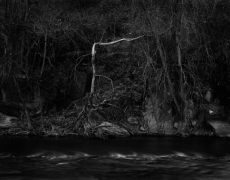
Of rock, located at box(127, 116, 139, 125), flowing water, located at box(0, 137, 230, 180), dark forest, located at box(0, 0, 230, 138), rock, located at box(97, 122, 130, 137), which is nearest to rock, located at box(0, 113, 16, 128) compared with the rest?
dark forest, located at box(0, 0, 230, 138)

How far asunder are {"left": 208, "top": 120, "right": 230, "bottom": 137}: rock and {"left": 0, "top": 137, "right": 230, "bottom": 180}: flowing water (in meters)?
0.53

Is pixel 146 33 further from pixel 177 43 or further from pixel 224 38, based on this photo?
pixel 224 38

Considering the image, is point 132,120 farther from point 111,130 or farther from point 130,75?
point 130,75

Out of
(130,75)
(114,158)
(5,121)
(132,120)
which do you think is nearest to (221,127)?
(132,120)

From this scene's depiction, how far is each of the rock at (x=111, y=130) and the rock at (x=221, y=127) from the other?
3.45m

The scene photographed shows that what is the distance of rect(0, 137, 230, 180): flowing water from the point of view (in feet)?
31.4

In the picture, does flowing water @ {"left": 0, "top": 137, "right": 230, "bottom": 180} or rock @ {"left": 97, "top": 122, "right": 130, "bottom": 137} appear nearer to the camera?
flowing water @ {"left": 0, "top": 137, "right": 230, "bottom": 180}

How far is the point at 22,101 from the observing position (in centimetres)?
1532

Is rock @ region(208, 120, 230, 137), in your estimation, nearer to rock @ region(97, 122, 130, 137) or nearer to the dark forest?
the dark forest

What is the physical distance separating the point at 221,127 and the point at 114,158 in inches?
211

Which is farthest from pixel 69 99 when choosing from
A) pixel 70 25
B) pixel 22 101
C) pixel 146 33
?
pixel 146 33

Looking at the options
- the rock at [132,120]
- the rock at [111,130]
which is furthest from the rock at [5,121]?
the rock at [132,120]

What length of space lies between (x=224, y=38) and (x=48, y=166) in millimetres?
9065

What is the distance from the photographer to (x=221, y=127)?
14586mm
